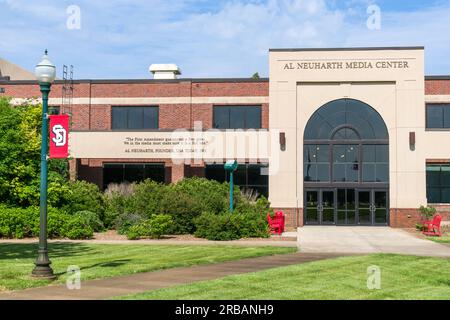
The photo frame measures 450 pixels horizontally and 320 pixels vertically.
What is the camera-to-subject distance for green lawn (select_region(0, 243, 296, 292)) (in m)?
13.2

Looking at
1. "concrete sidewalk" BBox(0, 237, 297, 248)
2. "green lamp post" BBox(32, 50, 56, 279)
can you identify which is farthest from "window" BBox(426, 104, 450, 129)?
"green lamp post" BBox(32, 50, 56, 279)

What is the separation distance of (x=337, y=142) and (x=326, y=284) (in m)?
22.7

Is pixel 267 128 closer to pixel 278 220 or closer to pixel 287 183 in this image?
pixel 287 183

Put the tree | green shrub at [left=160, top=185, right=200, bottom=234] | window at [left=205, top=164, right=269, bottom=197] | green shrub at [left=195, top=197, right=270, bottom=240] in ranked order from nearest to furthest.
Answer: green shrub at [left=195, top=197, right=270, bottom=240]
the tree
green shrub at [left=160, top=185, right=200, bottom=234]
window at [left=205, top=164, right=269, bottom=197]

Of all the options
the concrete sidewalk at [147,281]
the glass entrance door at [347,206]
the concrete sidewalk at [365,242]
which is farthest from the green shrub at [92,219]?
the glass entrance door at [347,206]

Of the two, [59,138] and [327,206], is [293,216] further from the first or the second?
[59,138]

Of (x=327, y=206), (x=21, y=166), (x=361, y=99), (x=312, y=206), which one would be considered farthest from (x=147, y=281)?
(x=361, y=99)

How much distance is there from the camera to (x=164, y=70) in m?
42.0

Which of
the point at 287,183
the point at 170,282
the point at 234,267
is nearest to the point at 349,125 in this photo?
the point at 287,183

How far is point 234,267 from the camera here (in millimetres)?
14977

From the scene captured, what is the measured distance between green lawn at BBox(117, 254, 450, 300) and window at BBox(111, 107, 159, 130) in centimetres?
2389

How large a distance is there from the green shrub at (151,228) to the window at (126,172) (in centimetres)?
1323

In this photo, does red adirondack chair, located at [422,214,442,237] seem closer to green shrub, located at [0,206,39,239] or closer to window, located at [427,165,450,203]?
window, located at [427,165,450,203]
